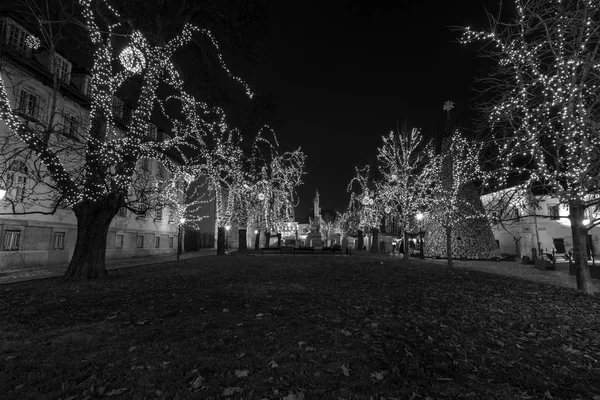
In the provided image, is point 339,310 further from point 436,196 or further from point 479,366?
point 436,196

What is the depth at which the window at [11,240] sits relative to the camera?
54.1 ft

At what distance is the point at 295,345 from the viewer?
4957 mm

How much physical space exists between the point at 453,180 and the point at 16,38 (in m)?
27.8

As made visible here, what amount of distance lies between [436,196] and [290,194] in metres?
18.2

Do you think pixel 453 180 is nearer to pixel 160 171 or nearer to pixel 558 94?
pixel 558 94

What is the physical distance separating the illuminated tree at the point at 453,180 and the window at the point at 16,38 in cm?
2553

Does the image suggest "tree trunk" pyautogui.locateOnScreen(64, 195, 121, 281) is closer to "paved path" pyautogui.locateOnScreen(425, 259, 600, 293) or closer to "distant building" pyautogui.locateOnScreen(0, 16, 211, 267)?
"distant building" pyautogui.locateOnScreen(0, 16, 211, 267)

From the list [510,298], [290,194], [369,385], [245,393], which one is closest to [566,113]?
[510,298]

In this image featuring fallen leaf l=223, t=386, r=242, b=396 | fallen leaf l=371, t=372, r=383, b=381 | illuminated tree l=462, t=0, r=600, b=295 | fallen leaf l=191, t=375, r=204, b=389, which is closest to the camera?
fallen leaf l=223, t=386, r=242, b=396

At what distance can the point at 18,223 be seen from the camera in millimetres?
17062

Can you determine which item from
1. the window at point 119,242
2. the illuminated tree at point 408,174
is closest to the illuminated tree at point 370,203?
the illuminated tree at point 408,174

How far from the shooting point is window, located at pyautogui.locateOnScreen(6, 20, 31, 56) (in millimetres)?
15802

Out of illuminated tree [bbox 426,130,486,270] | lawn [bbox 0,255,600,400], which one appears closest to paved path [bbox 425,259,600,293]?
illuminated tree [bbox 426,130,486,270]

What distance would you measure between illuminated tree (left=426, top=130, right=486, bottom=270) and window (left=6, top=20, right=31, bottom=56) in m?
25.5
